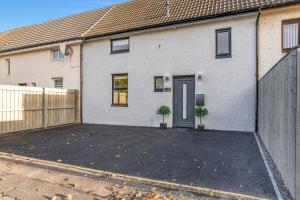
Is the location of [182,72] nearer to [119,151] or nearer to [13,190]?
[119,151]

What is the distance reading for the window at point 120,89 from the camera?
12758 millimetres

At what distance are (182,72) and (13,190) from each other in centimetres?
852

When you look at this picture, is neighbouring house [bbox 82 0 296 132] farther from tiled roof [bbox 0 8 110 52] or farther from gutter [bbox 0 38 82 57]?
tiled roof [bbox 0 8 110 52]

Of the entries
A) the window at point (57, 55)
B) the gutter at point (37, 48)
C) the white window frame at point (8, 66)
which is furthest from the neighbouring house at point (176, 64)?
the white window frame at point (8, 66)

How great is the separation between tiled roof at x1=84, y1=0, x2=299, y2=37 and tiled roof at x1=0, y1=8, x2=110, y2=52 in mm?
1075

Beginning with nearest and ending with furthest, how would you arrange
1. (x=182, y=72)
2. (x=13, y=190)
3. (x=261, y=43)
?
1. (x=13, y=190)
2. (x=261, y=43)
3. (x=182, y=72)

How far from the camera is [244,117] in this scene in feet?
32.6

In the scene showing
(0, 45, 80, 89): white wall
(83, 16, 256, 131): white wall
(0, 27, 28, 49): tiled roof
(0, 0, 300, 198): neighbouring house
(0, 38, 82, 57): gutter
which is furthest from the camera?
(0, 27, 28, 49): tiled roof

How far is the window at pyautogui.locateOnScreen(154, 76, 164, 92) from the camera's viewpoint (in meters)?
11.7

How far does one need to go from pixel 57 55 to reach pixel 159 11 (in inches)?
275

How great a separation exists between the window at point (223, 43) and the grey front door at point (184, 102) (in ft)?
5.43

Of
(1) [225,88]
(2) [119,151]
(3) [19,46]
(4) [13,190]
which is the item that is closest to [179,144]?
(2) [119,151]

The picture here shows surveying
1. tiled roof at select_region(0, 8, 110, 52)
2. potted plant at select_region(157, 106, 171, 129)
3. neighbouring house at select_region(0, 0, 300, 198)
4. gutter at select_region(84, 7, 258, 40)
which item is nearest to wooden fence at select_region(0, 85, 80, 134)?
neighbouring house at select_region(0, 0, 300, 198)

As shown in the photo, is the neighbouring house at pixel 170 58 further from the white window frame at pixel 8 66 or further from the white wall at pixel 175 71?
the white window frame at pixel 8 66
